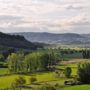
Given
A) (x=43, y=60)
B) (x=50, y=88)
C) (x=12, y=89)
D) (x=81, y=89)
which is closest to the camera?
(x=50, y=88)

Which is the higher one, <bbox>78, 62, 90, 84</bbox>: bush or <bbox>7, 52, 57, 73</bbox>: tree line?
<bbox>7, 52, 57, 73</bbox>: tree line

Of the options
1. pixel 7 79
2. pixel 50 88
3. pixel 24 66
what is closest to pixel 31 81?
pixel 7 79

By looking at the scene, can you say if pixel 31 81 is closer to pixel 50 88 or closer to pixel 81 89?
pixel 81 89

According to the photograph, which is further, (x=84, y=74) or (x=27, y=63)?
(x=27, y=63)

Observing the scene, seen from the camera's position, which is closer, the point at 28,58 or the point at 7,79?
the point at 7,79

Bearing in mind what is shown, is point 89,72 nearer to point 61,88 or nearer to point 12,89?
point 61,88

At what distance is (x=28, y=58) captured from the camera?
132250 mm

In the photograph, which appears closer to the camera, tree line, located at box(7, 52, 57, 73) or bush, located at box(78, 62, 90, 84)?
bush, located at box(78, 62, 90, 84)

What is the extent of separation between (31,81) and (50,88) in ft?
94.3

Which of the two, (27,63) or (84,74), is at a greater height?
(27,63)

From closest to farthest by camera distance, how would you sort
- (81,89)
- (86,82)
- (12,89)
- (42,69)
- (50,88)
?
(50,88), (12,89), (81,89), (86,82), (42,69)

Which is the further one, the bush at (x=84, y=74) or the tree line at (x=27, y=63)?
the tree line at (x=27, y=63)

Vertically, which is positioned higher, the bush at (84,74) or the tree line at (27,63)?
the tree line at (27,63)

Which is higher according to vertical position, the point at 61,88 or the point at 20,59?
the point at 20,59
